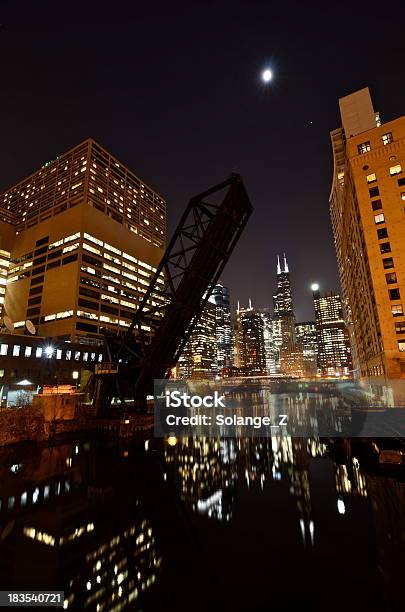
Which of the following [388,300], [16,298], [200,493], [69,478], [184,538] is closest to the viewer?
[184,538]

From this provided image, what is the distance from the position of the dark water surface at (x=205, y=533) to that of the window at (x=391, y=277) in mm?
31976

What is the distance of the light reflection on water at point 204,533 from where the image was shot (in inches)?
253

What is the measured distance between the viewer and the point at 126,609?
19.5 ft

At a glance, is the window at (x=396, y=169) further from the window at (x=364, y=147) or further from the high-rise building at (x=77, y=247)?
the high-rise building at (x=77, y=247)

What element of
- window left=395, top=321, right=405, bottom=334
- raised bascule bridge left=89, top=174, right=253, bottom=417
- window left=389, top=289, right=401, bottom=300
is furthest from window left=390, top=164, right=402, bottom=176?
raised bascule bridge left=89, top=174, right=253, bottom=417

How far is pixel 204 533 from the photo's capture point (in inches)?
358

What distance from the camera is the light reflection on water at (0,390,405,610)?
21.1 ft

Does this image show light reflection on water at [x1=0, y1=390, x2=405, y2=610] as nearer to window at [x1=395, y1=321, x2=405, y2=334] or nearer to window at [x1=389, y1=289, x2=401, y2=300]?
window at [x1=395, y1=321, x2=405, y2=334]

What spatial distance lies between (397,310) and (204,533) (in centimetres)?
4108

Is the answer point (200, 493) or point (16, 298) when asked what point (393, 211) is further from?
point (16, 298)

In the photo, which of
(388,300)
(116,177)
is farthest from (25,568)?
(116,177)

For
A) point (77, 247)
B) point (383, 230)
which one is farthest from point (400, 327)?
point (77, 247)

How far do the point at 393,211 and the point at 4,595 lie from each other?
52513 millimetres

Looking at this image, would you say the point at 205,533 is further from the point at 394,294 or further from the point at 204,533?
the point at 394,294
